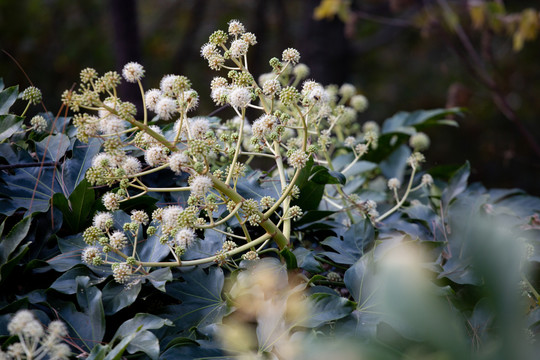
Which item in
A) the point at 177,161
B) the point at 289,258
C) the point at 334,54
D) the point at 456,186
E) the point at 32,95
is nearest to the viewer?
the point at 177,161

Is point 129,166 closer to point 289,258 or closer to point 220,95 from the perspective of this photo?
point 220,95

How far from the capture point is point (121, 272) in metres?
0.75

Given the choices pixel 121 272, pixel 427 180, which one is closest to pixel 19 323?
pixel 121 272

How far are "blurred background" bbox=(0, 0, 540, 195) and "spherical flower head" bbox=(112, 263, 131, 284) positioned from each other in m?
3.19

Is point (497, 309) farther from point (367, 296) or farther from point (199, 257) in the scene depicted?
point (199, 257)

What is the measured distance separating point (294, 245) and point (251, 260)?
0.65ft

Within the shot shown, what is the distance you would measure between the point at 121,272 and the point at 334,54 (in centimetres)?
334

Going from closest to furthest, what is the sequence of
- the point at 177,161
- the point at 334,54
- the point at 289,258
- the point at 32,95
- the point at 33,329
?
1. the point at 33,329
2. the point at 177,161
3. the point at 289,258
4. the point at 32,95
5. the point at 334,54

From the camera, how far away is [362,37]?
574 centimetres

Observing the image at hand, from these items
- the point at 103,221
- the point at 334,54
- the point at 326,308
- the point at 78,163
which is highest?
the point at 334,54

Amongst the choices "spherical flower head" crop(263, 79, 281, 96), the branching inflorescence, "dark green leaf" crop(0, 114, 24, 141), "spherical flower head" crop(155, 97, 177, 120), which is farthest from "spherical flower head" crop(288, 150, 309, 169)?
"dark green leaf" crop(0, 114, 24, 141)

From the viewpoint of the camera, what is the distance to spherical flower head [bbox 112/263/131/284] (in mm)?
754

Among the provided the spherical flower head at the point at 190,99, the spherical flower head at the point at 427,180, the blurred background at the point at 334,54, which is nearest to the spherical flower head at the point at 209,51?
the spherical flower head at the point at 190,99

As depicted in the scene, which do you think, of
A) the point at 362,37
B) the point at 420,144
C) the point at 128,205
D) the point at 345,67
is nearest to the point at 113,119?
the point at 128,205
